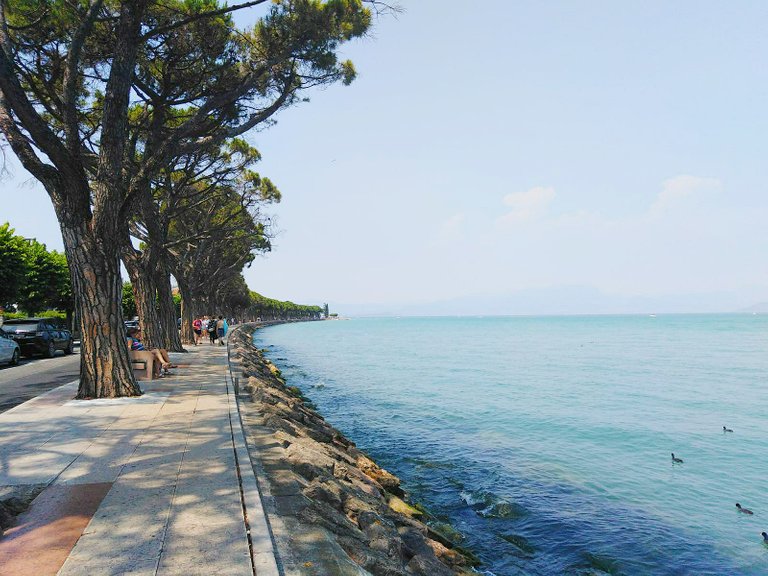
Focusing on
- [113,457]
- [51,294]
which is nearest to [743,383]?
[113,457]

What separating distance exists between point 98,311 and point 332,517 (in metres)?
7.59

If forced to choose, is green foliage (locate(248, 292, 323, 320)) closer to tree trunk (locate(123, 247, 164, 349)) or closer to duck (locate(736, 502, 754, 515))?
tree trunk (locate(123, 247, 164, 349))

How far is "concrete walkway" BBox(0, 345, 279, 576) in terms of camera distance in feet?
12.5

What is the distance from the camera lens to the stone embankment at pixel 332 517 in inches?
167

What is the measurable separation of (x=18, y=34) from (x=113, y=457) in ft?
43.3

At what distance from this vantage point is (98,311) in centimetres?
1041

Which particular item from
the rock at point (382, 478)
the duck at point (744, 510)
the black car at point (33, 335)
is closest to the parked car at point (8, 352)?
the black car at point (33, 335)

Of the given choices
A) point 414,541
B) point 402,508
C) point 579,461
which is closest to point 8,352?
point 402,508

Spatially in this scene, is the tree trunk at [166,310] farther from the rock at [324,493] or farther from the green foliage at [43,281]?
the rock at [324,493]

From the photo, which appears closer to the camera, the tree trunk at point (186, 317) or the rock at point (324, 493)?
the rock at point (324, 493)

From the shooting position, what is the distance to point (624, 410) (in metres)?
20.9

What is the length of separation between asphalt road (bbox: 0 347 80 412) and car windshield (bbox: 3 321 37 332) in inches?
53.3

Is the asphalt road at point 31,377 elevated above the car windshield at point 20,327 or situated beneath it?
situated beneath

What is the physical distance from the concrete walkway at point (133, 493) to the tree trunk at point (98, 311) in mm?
1092
